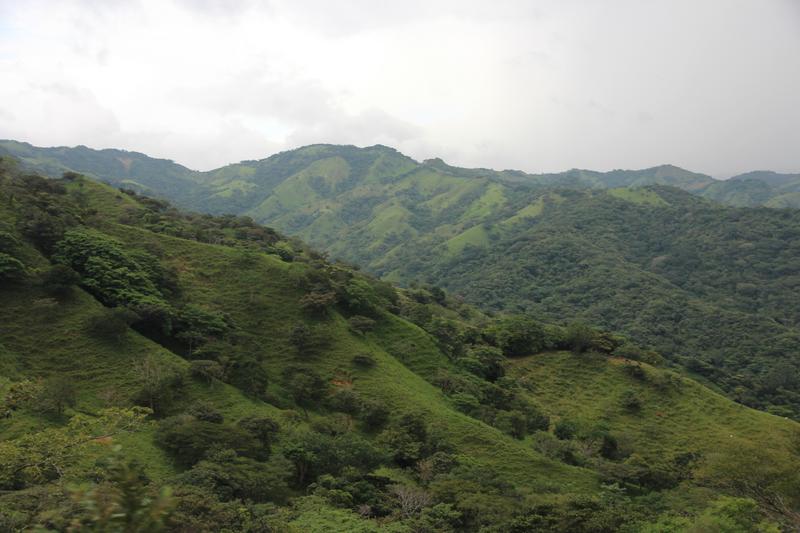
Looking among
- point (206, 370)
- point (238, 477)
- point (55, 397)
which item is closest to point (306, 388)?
point (206, 370)

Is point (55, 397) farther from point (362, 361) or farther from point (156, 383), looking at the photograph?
point (362, 361)

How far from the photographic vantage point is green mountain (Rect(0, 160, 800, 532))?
1021 inches

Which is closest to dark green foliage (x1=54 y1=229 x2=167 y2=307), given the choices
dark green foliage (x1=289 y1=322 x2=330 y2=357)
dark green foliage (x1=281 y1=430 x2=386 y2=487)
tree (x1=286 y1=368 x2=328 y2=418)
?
dark green foliage (x1=289 y1=322 x2=330 y2=357)

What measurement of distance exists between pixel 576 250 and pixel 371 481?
163670 mm

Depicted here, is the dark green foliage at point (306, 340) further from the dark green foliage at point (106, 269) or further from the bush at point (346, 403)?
the dark green foliage at point (106, 269)

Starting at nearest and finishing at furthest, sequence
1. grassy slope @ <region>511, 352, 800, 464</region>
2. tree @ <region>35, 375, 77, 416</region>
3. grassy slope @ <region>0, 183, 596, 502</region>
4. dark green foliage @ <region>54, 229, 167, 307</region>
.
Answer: tree @ <region>35, 375, 77, 416</region> < grassy slope @ <region>0, 183, 596, 502</region> < dark green foliage @ <region>54, 229, 167, 307</region> < grassy slope @ <region>511, 352, 800, 464</region>

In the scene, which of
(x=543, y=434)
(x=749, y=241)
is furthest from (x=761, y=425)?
(x=749, y=241)

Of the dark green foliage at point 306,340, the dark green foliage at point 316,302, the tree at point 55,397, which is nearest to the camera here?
the tree at point 55,397

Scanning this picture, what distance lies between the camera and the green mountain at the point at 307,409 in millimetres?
25938

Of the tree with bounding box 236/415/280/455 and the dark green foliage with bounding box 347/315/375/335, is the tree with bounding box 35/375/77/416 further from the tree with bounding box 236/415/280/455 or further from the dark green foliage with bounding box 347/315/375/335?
the dark green foliage with bounding box 347/315/375/335

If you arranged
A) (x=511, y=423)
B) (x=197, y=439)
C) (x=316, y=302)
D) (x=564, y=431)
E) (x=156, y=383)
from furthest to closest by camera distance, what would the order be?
(x=316, y=302) → (x=564, y=431) → (x=511, y=423) → (x=156, y=383) → (x=197, y=439)

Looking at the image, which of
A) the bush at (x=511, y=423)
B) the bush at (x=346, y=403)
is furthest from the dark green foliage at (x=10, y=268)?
the bush at (x=511, y=423)

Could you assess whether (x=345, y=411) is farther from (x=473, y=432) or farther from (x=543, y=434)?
(x=543, y=434)

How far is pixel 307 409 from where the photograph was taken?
4472 centimetres
